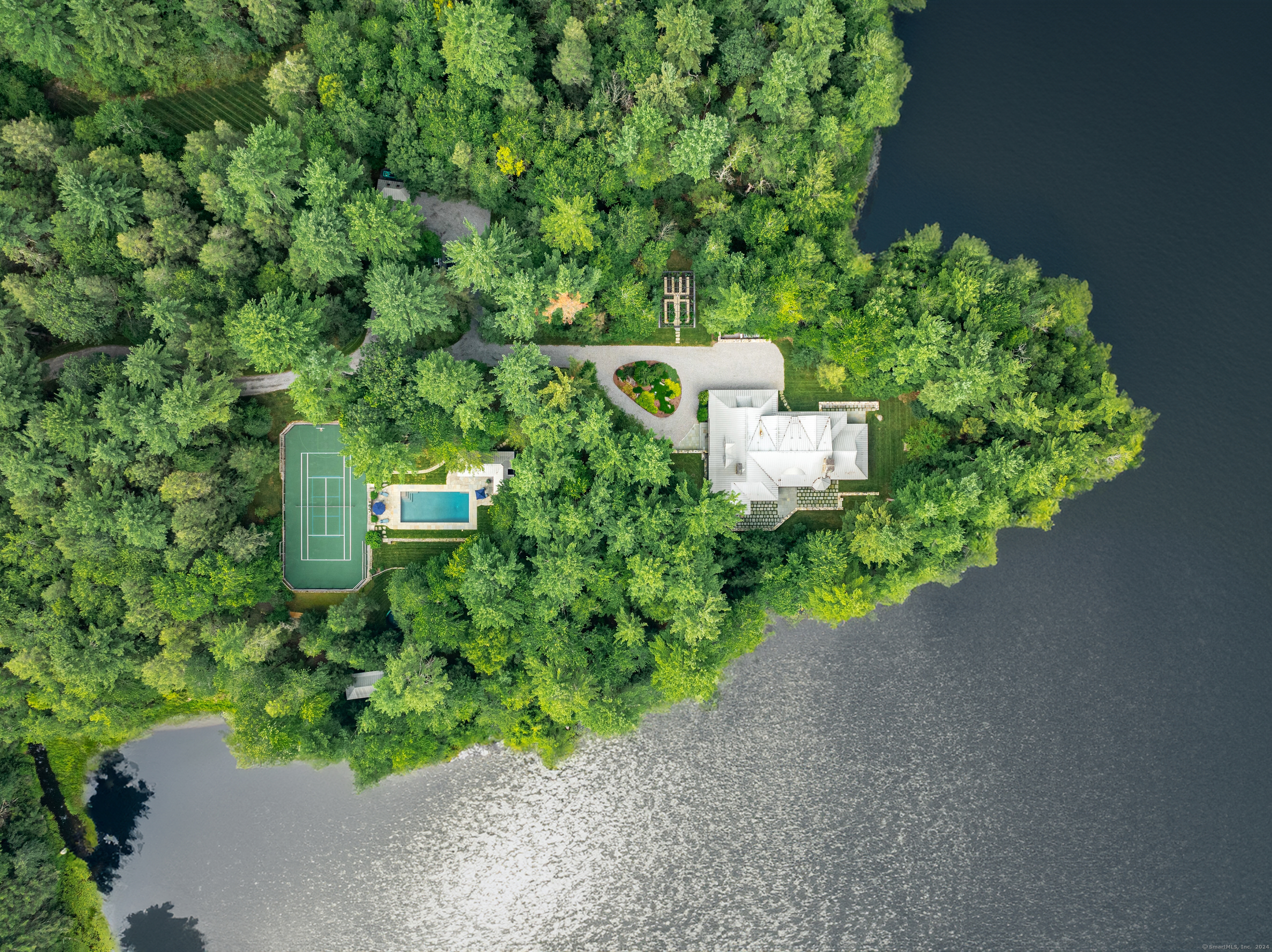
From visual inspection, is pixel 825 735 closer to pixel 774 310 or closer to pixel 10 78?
pixel 774 310

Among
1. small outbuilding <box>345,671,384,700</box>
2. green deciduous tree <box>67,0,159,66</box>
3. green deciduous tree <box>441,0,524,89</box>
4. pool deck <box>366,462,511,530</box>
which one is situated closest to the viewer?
green deciduous tree <box>441,0,524,89</box>

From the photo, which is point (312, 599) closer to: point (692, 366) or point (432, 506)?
point (432, 506)

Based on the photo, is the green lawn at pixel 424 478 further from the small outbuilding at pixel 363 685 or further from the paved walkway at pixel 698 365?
the small outbuilding at pixel 363 685

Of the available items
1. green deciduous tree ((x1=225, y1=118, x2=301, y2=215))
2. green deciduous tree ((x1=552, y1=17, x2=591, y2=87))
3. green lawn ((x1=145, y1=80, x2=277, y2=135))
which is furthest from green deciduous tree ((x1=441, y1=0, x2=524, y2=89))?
green lawn ((x1=145, y1=80, x2=277, y2=135))

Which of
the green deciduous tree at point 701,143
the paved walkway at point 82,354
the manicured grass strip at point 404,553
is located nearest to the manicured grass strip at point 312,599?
the manicured grass strip at point 404,553

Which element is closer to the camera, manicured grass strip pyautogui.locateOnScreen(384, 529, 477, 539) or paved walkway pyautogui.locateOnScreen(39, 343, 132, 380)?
paved walkway pyautogui.locateOnScreen(39, 343, 132, 380)

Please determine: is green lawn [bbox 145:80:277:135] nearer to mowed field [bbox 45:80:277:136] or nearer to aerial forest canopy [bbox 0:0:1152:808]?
mowed field [bbox 45:80:277:136]

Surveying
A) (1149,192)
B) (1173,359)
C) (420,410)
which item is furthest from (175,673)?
(1149,192)
